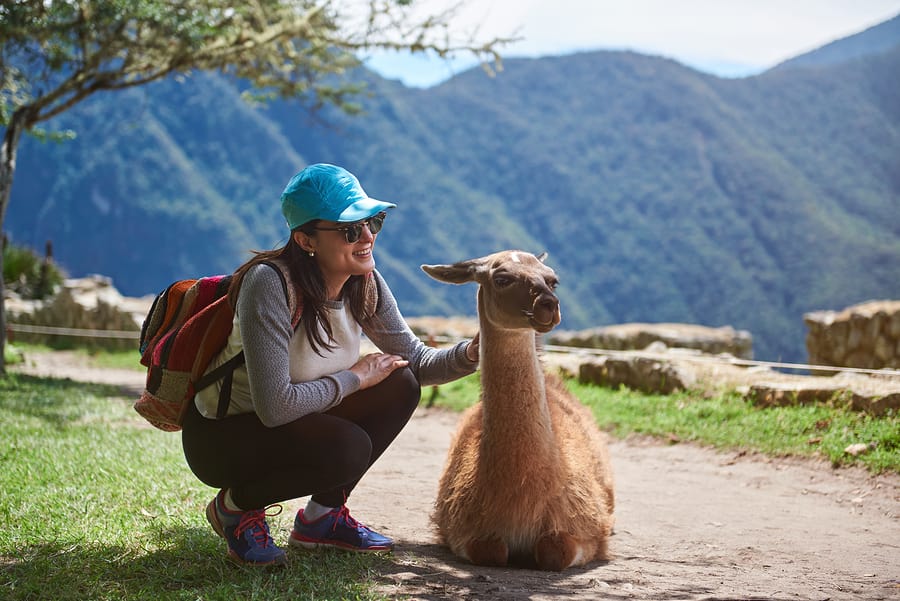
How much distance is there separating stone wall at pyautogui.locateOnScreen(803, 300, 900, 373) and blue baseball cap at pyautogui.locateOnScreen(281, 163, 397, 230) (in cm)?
979

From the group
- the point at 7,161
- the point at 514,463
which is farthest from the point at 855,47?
the point at 514,463

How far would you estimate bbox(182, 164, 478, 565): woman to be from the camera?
3.02 m

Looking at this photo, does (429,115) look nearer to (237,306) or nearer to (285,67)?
(285,67)

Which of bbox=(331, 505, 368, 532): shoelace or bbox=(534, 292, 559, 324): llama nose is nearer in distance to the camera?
bbox=(534, 292, 559, 324): llama nose

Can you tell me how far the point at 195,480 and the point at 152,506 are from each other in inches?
26.5

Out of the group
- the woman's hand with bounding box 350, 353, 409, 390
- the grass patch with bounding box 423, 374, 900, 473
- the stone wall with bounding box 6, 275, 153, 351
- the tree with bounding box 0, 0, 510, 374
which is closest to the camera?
the woman's hand with bounding box 350, 353, 409, 390

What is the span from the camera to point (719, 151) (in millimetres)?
70000

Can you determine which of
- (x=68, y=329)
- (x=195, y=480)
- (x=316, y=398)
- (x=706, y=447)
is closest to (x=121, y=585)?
(x=316, y=398)

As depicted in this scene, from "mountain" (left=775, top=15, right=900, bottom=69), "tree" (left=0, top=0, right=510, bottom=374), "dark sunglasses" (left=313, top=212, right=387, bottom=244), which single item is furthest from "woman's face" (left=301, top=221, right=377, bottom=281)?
"mountain" (left=775, top=15, right=900, bottom=69)

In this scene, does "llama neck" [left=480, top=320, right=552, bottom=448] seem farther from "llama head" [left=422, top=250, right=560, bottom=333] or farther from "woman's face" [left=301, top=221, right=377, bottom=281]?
"woman's face" [left=301, top=221, right=377, bottom=281]

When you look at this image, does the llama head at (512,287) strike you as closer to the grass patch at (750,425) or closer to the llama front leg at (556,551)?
the llama front leg at (556,551)

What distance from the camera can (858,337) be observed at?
37.3ft

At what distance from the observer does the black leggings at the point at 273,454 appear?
10.3 feet

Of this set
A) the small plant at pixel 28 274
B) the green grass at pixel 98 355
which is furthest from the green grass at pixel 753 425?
the small plant at pixel 28 274
